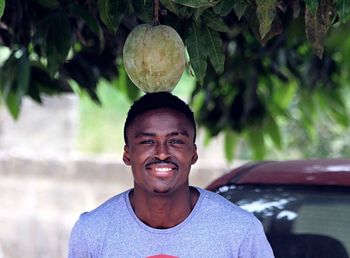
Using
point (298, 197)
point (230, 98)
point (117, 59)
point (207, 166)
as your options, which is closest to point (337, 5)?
point (298, 197)

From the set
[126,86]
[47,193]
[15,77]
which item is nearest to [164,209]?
[15,77]

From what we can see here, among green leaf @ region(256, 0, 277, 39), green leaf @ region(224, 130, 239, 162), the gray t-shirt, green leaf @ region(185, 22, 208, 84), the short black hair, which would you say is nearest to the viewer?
the gray t-shirt

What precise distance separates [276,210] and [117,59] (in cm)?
204

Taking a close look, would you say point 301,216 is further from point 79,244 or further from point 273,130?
point 273,130

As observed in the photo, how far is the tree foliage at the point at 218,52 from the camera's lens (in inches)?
136

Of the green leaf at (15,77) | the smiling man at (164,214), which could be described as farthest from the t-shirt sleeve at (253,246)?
the green leaf at (15,77)

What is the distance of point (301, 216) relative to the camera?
13.1 ft

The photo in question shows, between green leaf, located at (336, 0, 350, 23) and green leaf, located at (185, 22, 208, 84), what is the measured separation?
0.45 m

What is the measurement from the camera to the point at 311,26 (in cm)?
353

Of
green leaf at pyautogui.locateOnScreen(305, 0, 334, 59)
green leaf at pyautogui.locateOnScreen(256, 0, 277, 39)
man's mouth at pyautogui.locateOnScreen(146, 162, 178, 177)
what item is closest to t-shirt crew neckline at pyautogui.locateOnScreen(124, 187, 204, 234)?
man's mouth at pyautogui.locateOnScreen(146, 162, 178, 177)

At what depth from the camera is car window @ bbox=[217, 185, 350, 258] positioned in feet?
12.6

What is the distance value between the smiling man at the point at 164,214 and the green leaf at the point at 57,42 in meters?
0.84

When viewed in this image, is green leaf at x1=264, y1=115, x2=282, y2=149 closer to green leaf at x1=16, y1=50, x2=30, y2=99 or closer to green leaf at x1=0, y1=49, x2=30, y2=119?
green leaf at x1=0, y1=49, x2=30, y2=119

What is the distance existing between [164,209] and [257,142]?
3.33 meters
